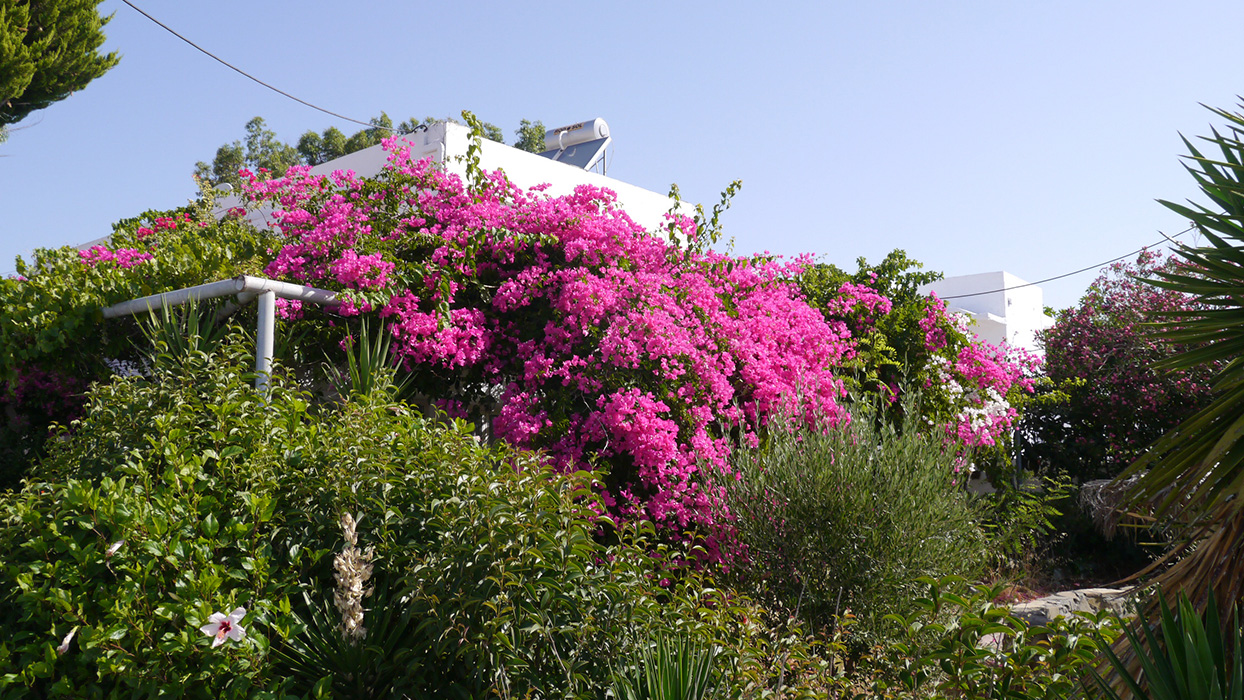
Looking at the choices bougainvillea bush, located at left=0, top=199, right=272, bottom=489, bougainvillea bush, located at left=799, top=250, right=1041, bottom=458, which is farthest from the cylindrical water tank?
bougainvillea bush, located at left=0, top=199, right=272, bottom=489

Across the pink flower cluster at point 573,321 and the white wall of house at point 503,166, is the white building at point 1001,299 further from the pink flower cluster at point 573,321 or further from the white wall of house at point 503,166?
the pink flower cluster at point 573,321

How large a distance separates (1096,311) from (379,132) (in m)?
31.9

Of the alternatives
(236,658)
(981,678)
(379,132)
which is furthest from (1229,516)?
(379,132)

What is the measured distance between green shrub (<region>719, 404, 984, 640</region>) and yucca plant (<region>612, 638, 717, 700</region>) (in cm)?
180

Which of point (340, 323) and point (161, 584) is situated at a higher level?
point (340, 323)

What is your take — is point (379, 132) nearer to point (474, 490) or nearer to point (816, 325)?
point (816, 325)

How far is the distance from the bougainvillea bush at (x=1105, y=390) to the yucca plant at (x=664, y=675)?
423 inches

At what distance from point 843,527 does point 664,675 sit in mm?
2430

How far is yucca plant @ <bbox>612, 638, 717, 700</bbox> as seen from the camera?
285 cm

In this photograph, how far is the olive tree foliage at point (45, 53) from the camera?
1439cm

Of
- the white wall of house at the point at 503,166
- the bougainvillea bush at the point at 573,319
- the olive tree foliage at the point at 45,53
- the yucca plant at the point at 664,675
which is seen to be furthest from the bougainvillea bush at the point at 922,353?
the olive tree foliage at the point at 45,53

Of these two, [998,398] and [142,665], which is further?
[998,398]

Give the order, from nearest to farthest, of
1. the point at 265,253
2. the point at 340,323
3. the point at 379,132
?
the point at 340,323 < the point at 265,253 < the point at 379,132

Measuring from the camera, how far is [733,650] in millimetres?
3297
